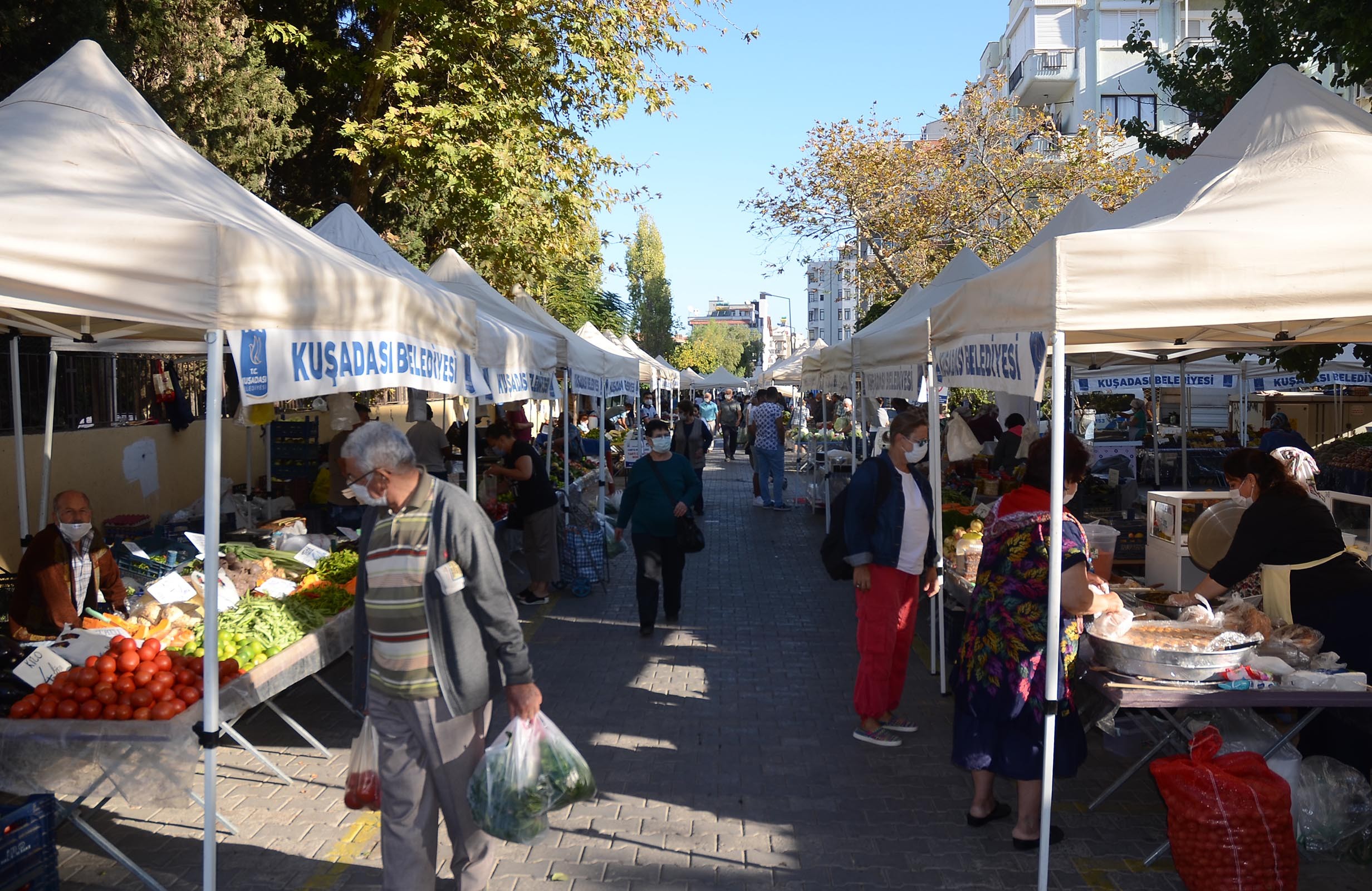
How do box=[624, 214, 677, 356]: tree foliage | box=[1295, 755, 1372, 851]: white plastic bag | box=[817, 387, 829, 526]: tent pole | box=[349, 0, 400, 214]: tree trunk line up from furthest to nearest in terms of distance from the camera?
box=[624, 214, 677, 356]: tree foliage → box=[817, 387, 829, 526]: tent pole → box=[349, 0, 400, 214]: tree trunk → box=[1295, 755, 1372, 851]: white plastic bag

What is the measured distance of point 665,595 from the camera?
9547mm

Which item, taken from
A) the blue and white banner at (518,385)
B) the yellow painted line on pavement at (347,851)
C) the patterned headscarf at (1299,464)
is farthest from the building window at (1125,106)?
the yellow painted line on pavement at (347,851)

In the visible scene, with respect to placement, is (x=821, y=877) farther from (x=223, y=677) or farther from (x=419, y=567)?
(x=223, y=677)

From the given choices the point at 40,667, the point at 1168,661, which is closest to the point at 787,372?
the point at 1168,661

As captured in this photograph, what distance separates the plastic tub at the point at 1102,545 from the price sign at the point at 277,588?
193 inches

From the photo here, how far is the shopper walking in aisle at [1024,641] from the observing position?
442 centimetres

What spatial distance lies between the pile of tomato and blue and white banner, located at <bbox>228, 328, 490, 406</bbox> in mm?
1244

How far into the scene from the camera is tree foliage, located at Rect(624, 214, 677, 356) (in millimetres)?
84062

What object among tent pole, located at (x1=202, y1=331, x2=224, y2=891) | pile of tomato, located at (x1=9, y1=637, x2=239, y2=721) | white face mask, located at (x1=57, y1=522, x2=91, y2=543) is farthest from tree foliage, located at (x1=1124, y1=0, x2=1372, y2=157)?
white face mask, located at (x1=57, y1=522, x2=91, y2=543)

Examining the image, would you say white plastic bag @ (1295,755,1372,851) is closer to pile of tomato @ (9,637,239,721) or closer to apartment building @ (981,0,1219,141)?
pile of tomato @ (9,637,239,721)

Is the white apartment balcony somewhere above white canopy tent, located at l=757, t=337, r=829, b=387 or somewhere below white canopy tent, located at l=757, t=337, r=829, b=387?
above

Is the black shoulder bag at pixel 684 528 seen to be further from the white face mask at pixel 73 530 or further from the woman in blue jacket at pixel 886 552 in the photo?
the white face mask at pixel 73 530

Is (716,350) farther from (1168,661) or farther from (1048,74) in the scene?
(1168,661)

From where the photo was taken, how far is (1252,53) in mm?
11453
